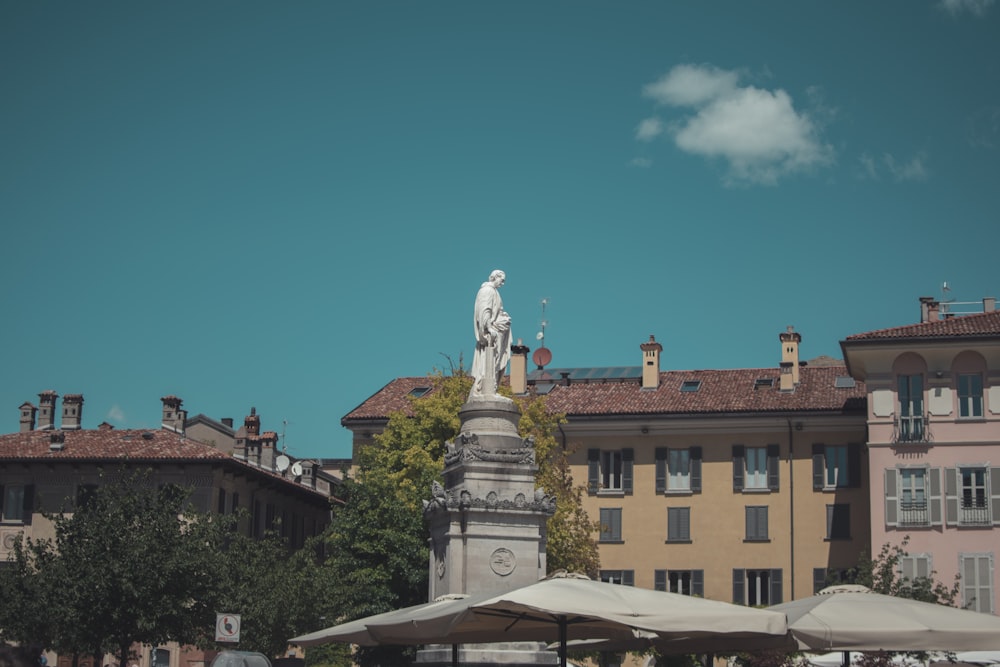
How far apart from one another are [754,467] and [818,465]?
252 centimetres

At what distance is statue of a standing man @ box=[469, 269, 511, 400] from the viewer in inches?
1093

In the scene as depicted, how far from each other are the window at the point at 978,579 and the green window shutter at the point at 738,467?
9853 millimetres

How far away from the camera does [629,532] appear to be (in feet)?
198

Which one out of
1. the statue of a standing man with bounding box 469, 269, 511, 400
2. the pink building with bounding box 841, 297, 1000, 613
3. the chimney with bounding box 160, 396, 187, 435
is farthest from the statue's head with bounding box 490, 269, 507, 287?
the chimney with bounding box 160, 396, 187, 435

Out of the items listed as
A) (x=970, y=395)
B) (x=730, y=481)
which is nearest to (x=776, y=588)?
(x=730, y=481)

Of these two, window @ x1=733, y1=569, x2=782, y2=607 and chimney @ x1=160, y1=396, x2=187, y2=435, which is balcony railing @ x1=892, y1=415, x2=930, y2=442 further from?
chimney @ x1=160, y1=396, x2=187, y2=435

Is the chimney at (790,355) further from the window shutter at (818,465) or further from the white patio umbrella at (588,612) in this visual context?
the white patio umbrella at (588,612)

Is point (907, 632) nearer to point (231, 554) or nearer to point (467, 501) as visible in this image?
point (467, 501)

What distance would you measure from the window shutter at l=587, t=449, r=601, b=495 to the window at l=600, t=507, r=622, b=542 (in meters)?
0.95

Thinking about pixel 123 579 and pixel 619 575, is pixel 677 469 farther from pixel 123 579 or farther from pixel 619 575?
pixel 123 579

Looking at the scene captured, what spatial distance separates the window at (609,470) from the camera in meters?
60.8

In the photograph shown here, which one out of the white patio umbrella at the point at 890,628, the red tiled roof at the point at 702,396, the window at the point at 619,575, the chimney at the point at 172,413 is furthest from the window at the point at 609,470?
the white patio umbrella at the point at 890,628

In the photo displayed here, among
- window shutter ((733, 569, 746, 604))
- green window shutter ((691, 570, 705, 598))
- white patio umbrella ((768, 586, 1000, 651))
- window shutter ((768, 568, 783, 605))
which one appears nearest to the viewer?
white patio umbrella ((768, 586, 1000, 651))

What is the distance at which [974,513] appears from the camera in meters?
53.2
